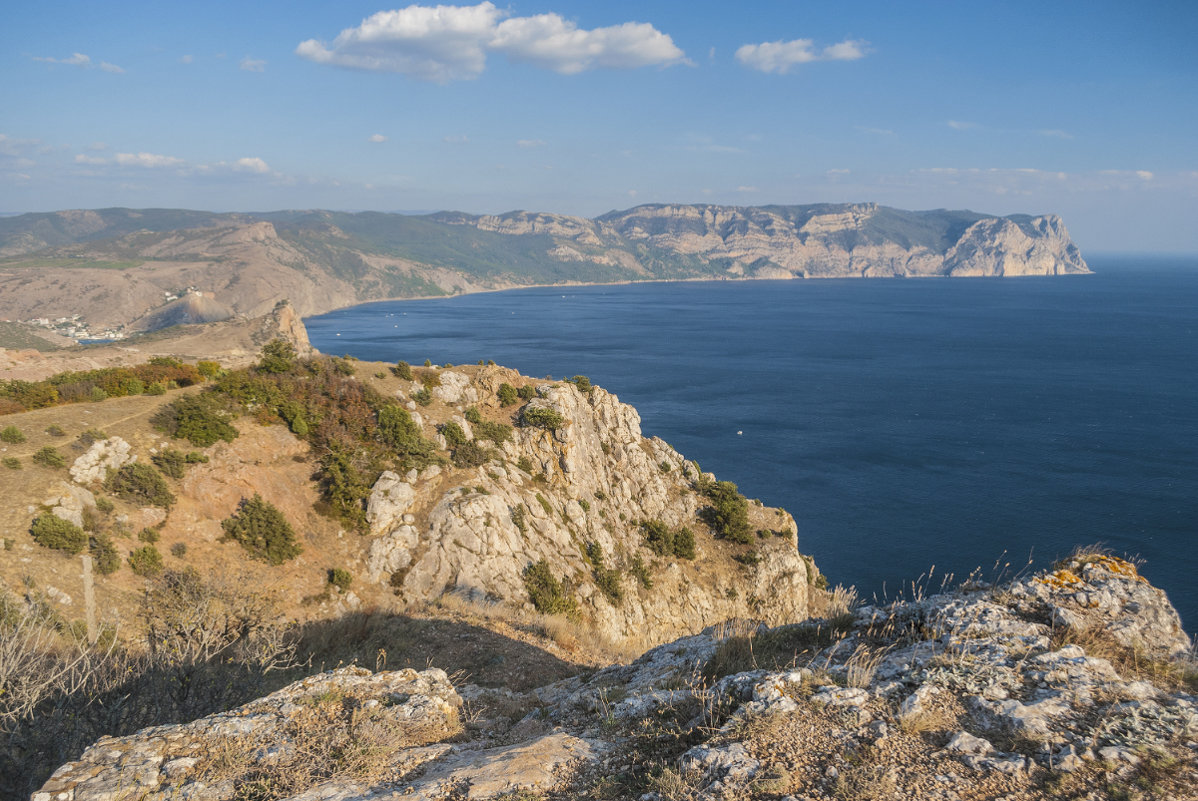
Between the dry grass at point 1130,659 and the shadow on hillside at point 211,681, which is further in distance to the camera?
the shadow on hillside at point 211,681

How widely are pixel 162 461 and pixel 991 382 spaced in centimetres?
13272

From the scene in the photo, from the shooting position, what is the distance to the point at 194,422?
26.3 meters

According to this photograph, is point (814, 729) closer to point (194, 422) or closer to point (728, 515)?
point (194, 422)

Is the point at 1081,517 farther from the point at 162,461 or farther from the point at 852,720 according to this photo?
the point at 162,461

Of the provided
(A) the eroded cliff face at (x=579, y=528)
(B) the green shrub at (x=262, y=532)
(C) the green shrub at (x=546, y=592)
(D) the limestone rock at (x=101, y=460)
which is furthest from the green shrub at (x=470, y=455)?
(D) the limestone rock at (x=101, y=460)

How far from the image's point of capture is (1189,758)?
19.7 ft

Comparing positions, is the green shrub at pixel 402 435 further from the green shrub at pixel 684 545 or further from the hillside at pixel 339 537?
the green shrub at pixel 684 545

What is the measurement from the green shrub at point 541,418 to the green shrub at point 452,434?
487 centimetres

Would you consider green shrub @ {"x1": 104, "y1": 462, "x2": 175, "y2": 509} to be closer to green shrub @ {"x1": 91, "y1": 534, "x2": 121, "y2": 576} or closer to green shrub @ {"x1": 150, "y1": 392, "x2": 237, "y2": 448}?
green shrub @ {"x1": 91, "y1": 534, "x2": 121, "y2": 576}

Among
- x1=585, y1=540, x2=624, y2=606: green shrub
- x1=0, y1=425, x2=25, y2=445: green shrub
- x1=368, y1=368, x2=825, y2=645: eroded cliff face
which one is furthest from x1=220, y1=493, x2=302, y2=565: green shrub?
x1=585, y1=540, x2=624, y2=606: green shrub

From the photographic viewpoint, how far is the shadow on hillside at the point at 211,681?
29.5 feet

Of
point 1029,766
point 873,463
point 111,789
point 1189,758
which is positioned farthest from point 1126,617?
point 873,463

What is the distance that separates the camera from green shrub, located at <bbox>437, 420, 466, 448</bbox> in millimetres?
32616

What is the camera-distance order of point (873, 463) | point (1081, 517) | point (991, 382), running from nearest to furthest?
point (1081, 517), point (873, 463), point (991, 382)
